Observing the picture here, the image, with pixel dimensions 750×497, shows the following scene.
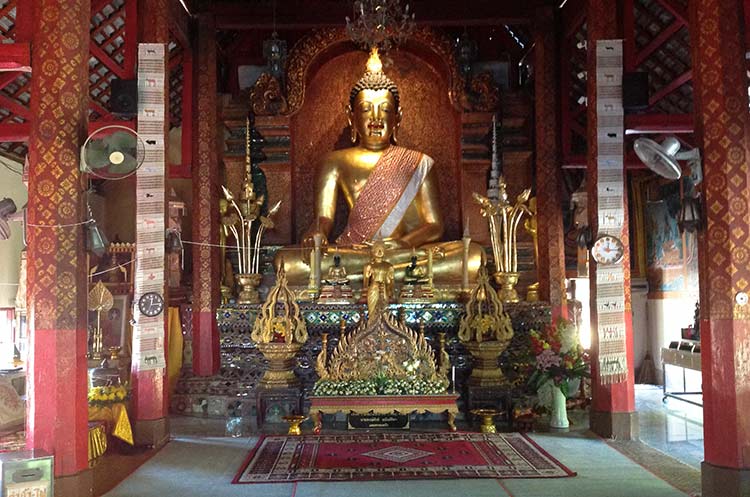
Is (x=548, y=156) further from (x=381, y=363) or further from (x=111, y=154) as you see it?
(x=111, y=154)

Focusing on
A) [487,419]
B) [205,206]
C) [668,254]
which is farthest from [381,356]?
[668,254]

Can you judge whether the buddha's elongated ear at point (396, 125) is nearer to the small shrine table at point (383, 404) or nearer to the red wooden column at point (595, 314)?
the red wooden column at point (595, 314)

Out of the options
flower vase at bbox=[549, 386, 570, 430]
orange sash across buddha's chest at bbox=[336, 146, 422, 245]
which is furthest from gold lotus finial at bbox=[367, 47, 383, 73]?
flower vase at bbox=[549, 386, 570, 430]

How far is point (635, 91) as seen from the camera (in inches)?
251

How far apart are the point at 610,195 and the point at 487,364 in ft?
7.17

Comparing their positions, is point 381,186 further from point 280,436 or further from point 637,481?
point 637,481

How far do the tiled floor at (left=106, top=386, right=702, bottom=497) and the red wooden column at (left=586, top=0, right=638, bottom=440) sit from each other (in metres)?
0.18

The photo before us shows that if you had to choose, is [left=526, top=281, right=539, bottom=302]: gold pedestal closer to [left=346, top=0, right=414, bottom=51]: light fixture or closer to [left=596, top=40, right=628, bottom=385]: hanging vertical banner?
[left=596, top=40, right=628, bottom=385]: hanging vertical banner

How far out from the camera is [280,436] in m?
6.55

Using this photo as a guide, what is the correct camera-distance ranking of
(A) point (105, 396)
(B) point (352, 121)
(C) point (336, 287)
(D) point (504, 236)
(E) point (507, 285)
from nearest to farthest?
(A) point (105, 396) → (C) point (336, 287) → (E) point (507, 285) → (D) point (504, 236) → (B) point (352, 121)

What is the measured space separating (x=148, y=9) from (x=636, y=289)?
27.7 feet

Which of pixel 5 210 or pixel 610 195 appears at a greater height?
pixel 610 195

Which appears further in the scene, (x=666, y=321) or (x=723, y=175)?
(x=666, y=321)

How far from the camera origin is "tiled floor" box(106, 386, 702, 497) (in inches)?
188
